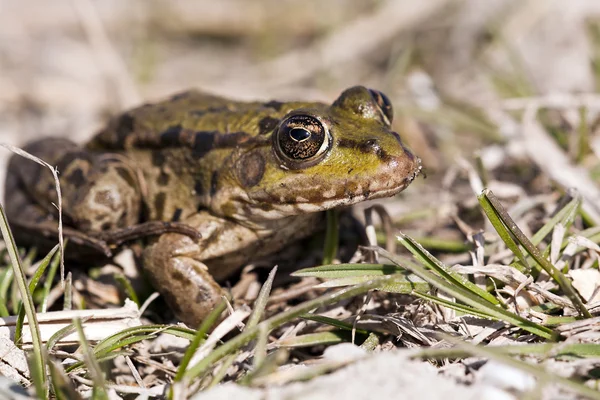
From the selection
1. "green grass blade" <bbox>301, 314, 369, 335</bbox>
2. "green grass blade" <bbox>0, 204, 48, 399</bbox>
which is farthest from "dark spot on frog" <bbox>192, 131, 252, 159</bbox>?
"green grass blade" <bbox>0, 204, 48, 399</bbox>

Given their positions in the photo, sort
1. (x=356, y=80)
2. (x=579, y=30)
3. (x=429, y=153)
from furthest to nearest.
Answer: (x=356, y=80)
(x=579, y=30)
(x=429, y=153)

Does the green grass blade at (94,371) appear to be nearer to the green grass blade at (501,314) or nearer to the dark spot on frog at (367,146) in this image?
the green grass blade at (501,314)

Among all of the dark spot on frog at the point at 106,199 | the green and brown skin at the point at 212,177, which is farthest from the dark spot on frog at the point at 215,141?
the dark spot on frog at the point at 106,199

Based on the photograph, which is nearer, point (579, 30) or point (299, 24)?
point (579, 30)

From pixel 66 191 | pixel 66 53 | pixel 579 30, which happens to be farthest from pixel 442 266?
pixel 66 53

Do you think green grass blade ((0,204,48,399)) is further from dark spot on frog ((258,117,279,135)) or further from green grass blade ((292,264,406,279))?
dark spot on frog ((258,117,279,135))

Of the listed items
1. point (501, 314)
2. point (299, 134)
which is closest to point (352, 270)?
point (501, 314)

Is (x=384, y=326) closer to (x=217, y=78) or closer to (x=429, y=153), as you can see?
(x=429, y=153)
